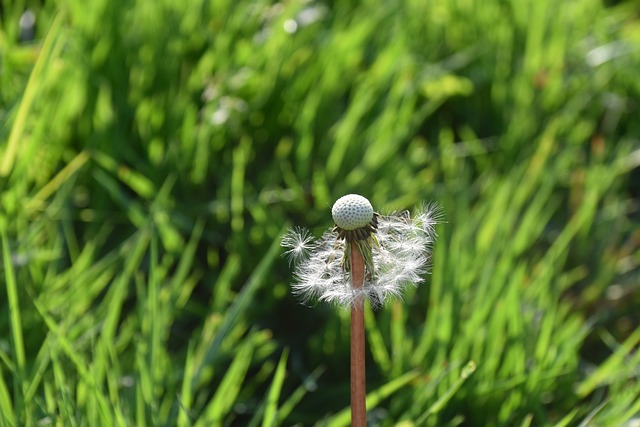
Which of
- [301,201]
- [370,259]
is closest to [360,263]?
[370,259]

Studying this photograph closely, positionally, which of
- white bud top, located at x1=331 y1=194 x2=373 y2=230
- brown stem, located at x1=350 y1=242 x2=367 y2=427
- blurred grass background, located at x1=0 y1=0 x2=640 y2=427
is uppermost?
blurred grass background, located at x1=0 y1=0 x2=640 y2=427

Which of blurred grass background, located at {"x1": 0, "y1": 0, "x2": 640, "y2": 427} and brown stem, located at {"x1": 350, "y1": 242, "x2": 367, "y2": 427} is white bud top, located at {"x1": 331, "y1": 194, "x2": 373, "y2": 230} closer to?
brown stem, located at {"x1": 350, "y1": 242, "x2": 367, "y2": 427}

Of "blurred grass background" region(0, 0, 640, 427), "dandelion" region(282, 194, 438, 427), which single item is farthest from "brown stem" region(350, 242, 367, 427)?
"blurred grass background" region(0, 0, 640, 427)

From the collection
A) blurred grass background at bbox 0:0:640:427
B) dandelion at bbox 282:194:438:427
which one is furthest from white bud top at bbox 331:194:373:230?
blurred grass background at bbox 0:0:640:427

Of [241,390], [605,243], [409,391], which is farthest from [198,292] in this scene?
[605,243]

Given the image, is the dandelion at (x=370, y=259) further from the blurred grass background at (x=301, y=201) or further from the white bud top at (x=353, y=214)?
the blurred grass background at (x=301, y=201)

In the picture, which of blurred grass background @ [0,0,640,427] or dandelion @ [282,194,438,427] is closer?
dandelion @ [282,194,438,427]

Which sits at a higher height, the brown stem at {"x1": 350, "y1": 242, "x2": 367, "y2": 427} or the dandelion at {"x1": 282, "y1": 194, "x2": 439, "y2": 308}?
the dandelion at {"x1": 282, "y1": 194, "x2": 439, "y2": 308}

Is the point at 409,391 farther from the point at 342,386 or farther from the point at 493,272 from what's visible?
the point at 493,272
